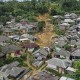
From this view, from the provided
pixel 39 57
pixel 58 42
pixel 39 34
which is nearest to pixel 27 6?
pixel 39 34

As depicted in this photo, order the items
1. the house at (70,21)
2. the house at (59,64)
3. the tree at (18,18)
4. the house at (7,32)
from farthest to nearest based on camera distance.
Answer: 1. the tree at (18,18)
2. the house at (70,21)
3. the house at (7,32)
4. the house at (59,64)

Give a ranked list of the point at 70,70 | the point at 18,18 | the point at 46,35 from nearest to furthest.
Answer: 1. the point at 70,70
2. the point at 46,35
3. the point at 18,18

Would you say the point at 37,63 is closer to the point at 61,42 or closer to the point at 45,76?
the point at 45,76

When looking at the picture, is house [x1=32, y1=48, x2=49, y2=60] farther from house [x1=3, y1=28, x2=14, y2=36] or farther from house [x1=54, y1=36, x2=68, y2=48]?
house [x1=3, y1=28, x2=14, y2=36]

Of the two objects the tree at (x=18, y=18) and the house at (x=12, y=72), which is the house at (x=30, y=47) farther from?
the tree at (x=18, y=18)

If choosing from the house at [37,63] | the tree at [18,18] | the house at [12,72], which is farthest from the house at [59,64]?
the tree at [18,18]

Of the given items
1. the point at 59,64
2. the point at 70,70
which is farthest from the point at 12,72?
the point at 70,70

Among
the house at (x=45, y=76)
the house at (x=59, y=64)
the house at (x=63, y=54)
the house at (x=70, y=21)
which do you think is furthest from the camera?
the house at (x=70, y=21)
